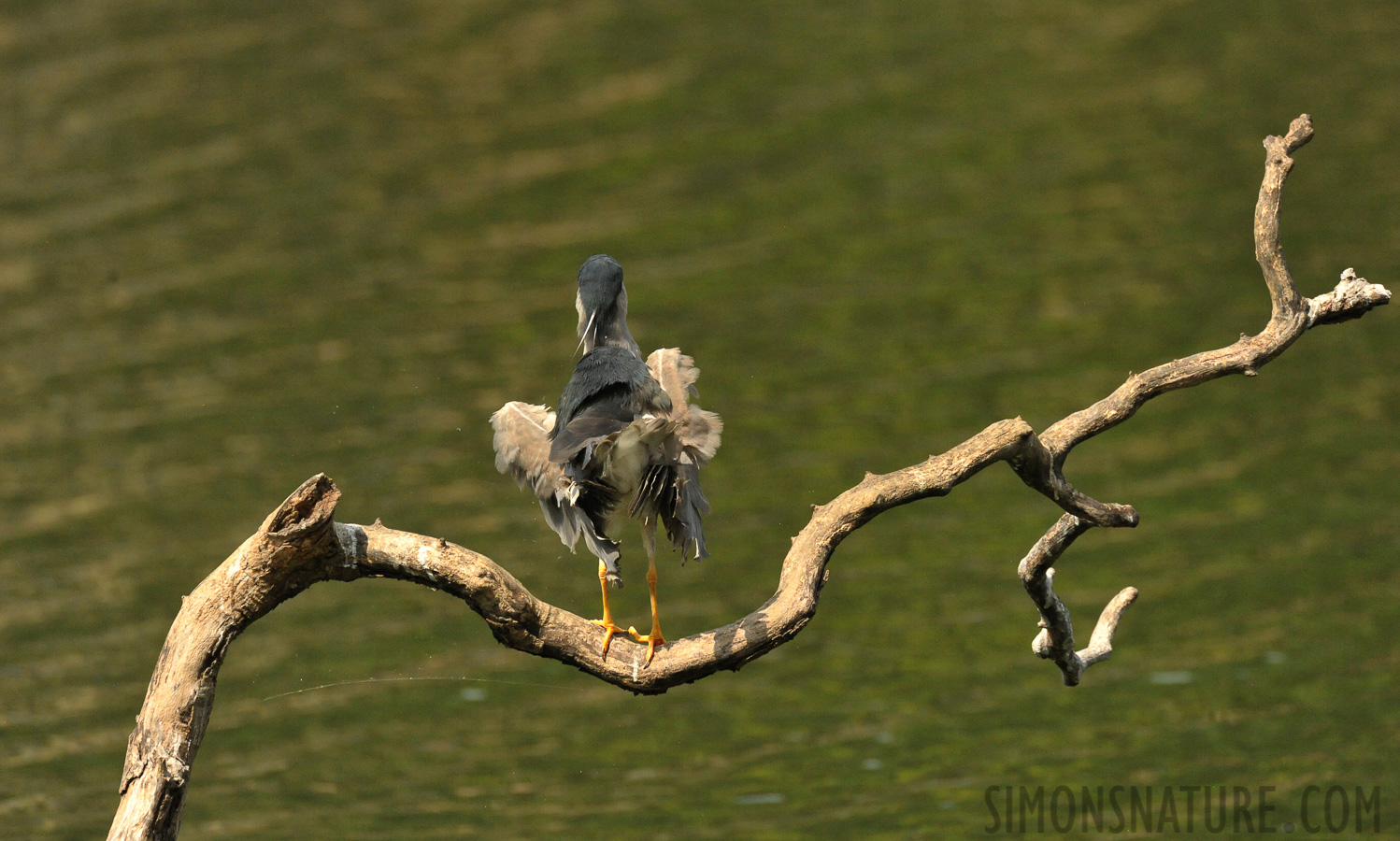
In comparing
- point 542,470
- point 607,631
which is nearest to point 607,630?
point 607,631

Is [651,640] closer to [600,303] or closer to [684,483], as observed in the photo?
[684,483]

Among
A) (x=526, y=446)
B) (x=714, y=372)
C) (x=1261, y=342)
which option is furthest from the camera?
(x=714, y=372)

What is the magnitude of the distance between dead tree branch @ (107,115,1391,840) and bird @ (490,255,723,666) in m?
0.27

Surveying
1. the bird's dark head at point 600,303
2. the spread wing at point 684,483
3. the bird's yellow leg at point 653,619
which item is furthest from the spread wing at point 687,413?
the bird's yellow leg at point 653,619

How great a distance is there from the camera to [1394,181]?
65.6ft

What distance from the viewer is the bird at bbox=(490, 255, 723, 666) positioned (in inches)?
265

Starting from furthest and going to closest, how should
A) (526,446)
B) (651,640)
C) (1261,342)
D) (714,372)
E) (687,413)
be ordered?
(714,372), (526,446), (687,413), (1261,342), (651,640)

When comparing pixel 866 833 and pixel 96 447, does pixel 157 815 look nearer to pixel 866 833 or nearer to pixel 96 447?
pixel 866 833

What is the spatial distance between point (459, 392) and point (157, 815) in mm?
11551

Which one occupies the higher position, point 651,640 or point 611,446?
point 611,446

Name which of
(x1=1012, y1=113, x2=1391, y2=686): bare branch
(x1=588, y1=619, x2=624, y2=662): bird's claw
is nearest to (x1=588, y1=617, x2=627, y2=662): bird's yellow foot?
(x1=588, y1=619, x2=624, y2=662): bird's claw

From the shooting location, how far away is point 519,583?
6.28 meters

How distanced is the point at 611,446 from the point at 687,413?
0.53m

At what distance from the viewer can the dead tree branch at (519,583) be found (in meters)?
6.10
